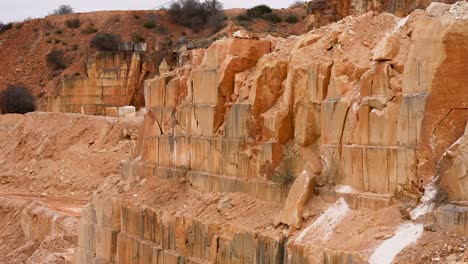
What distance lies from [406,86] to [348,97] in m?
1.16

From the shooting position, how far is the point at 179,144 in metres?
13.0

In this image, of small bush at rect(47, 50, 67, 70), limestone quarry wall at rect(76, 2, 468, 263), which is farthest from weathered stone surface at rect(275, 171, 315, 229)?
small bush at rect(47, 50, 67, 70)

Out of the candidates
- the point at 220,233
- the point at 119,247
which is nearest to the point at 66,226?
the point at 119,247

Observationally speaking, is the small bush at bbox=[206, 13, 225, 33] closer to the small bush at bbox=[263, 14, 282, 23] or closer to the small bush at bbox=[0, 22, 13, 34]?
the small bush at bbox=[263, 14, 282, 23]

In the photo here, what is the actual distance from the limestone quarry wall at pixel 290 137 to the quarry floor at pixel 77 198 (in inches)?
4.2

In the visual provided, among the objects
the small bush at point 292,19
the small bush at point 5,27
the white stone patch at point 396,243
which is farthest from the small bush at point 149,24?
the white stone patch at point 396,243

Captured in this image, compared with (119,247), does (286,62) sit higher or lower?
higher

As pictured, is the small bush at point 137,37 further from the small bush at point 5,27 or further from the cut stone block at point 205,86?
the cut stone block at point 205,86

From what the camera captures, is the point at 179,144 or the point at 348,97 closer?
the point at 348,97

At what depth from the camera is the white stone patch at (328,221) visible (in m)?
8.45

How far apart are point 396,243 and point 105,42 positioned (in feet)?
202

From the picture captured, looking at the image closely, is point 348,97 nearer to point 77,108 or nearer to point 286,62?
point 286,62

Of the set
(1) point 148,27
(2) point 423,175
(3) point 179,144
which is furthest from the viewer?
(1) point 148,27

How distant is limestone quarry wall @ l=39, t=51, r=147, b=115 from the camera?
47.3 m
